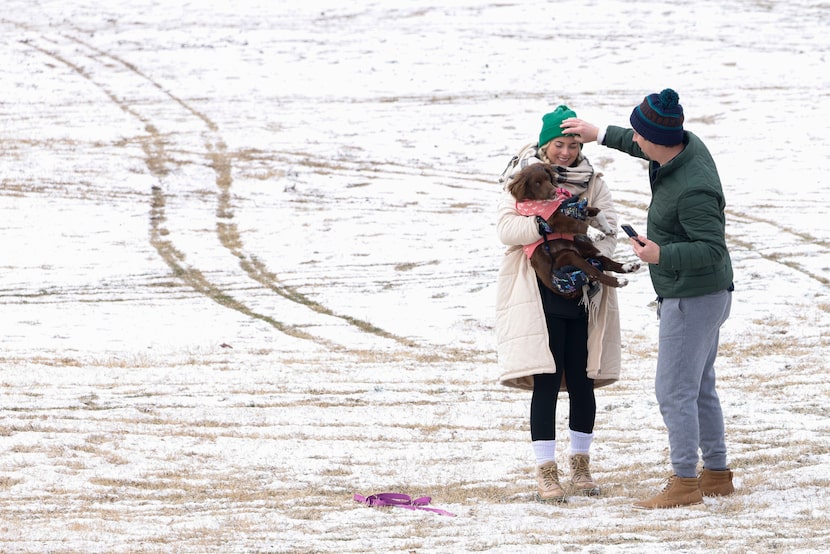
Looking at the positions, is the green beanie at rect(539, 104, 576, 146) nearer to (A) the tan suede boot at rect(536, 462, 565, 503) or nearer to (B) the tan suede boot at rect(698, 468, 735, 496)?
(A) the tan suede boot at rect(536, 462, 565, 503)

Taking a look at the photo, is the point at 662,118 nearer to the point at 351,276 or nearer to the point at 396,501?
the point at 396,501

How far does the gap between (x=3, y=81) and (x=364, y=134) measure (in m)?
10.7

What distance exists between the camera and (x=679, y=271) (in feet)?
15.4

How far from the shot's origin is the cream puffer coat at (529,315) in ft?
16.4

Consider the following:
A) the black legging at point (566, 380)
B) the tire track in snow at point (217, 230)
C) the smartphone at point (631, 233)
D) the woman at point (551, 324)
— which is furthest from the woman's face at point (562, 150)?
the tire track in snow at point (217, 230)

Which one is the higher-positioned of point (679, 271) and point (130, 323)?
point (679, 271)

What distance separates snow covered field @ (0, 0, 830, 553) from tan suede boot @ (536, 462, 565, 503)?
10 cm

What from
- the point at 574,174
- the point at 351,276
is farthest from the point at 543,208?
the point at 351,276

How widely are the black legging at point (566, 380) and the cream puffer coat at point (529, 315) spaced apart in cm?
5

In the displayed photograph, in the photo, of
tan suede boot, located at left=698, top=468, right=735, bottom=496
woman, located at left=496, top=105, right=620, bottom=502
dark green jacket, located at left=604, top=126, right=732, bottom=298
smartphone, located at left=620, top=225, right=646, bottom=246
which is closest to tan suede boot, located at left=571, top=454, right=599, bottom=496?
woman, located at left=496, top=105, right=620, bottom=502

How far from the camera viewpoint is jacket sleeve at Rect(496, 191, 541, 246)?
499 cm

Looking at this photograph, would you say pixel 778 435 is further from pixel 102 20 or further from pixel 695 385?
pixel 102 20

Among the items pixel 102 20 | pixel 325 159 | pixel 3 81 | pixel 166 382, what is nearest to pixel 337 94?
pixel 325 159

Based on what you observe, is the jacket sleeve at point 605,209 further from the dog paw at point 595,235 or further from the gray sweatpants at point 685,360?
the gray sweatpants at point 685,360
